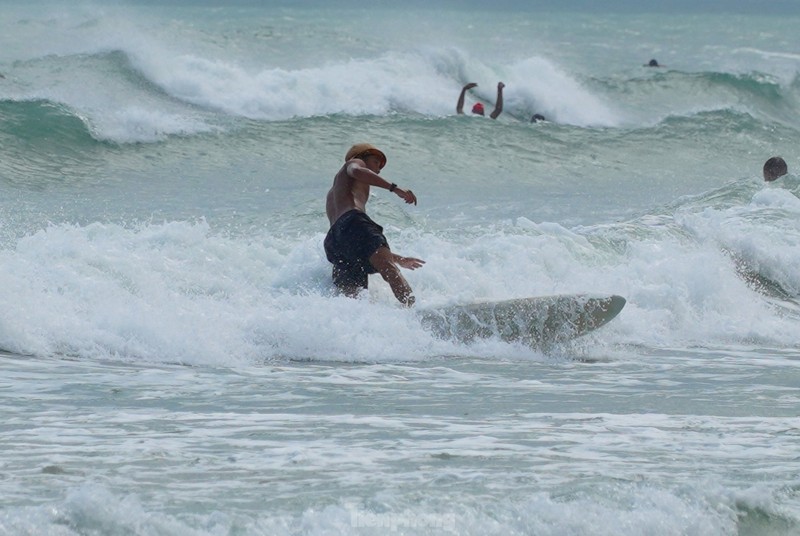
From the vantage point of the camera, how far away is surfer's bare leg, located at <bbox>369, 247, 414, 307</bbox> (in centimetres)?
852

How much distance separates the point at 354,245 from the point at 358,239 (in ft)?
0.16

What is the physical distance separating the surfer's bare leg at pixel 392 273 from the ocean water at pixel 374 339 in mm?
97

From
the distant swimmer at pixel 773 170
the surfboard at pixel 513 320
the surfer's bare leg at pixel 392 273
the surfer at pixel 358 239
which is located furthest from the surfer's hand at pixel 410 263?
the distant swimmer at pixel 773 170

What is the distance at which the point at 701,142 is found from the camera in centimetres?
2334

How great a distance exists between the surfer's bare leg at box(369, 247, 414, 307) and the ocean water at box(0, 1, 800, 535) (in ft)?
0.32

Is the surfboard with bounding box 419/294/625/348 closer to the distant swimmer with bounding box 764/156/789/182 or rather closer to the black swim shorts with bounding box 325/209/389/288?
the black swim shorts with bounding box 325/209/389/288

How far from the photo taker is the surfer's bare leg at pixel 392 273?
336 inches

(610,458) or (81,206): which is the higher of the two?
(610,458)

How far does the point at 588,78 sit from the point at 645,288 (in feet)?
71.7

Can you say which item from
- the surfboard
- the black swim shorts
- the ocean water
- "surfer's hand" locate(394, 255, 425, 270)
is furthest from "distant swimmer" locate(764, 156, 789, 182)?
"surfer's hand" locate(394, 255, 425, 270)

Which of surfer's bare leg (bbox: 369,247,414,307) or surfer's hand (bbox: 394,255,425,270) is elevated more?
surfer's hand (bbox: 394,255,425,270)

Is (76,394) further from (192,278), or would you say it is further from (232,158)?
(232,158)

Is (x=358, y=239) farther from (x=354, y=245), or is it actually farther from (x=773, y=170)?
(x=773, y=170)

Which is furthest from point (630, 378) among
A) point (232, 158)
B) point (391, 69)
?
point (391, 69)
